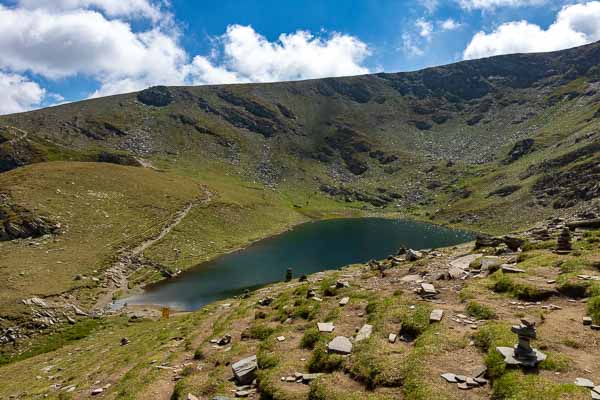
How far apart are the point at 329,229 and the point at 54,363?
116871mm

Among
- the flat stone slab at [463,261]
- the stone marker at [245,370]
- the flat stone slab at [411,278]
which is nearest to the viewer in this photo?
the stone marker at [245,370]

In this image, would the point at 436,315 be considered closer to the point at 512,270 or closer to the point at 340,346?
the point at 340,346

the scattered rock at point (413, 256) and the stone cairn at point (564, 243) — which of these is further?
the scattered rock at point (413, 256)

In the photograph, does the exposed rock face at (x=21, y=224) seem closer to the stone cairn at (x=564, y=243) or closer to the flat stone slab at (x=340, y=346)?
the flat stone slab at (x=340, y=346)

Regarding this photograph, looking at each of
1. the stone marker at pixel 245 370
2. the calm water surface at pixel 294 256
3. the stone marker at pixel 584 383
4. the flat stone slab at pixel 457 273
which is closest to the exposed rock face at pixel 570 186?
the calm water surface at pixel 294 256

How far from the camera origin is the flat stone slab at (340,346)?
1650 cm

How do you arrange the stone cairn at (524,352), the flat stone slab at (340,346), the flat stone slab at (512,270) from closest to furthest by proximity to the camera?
the stone cairn at (524,352) < the flat stone slab at (340,346) < the flat stone slab at (512,270)

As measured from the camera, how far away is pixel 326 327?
19.5 metres

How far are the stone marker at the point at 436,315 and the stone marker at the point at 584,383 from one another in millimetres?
6140

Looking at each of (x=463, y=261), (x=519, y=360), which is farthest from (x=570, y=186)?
(x=519, y=360)

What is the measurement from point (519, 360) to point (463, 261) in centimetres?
1668

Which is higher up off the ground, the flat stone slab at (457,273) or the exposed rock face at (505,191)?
the flat stone slab at (457,273)

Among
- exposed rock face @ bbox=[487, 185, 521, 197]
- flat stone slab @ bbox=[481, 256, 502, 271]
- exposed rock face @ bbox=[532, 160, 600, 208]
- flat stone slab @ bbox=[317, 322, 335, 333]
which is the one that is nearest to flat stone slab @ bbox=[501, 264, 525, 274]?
flat stone slab @ bbox=[481, 256, 502, 271]

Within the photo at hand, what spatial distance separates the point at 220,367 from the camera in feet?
63.2
